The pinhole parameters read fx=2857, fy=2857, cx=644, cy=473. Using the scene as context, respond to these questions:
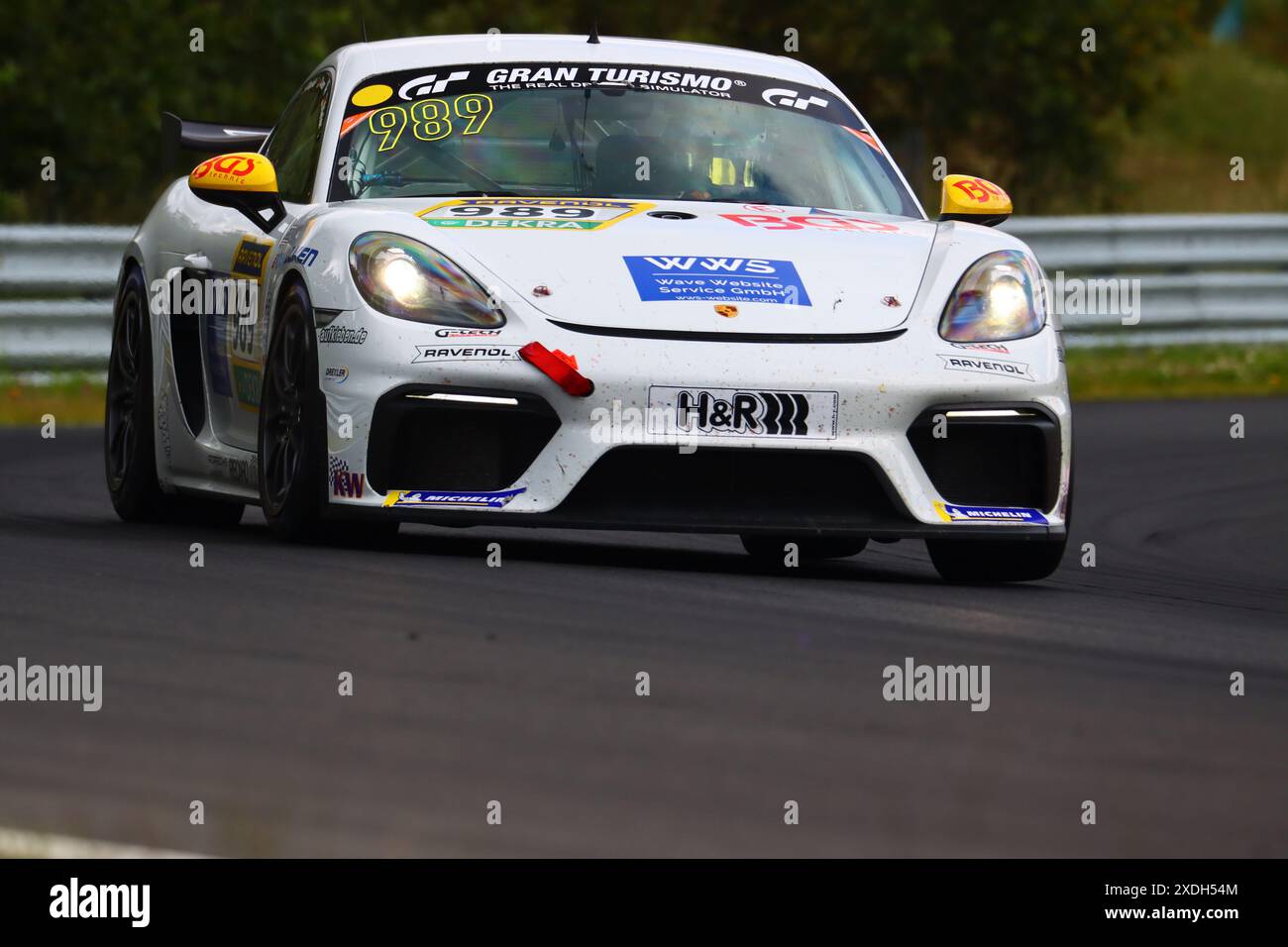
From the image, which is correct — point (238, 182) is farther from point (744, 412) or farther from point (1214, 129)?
point (1214, 129)

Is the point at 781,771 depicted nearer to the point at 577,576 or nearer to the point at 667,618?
the point at 667,618

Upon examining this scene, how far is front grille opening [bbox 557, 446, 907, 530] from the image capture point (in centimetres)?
708

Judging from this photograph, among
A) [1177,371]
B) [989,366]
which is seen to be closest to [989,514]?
[989,366]

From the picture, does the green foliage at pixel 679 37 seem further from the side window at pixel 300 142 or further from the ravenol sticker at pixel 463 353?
the ravenol sticker at pixel 463 353

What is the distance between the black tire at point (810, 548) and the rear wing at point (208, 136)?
2.20 m

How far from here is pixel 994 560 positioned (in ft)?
25.6

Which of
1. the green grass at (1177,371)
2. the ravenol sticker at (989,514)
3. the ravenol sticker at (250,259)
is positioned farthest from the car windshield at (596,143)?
the green grass at (1177,371)

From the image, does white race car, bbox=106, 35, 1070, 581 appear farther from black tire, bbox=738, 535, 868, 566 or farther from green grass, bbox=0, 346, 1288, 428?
green grass, bbox=0, 346, 1288, 428

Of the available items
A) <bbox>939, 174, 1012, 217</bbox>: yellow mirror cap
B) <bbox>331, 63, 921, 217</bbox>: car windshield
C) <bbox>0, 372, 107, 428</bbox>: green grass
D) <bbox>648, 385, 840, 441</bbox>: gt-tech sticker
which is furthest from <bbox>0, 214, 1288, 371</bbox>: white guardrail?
<bbox>648, 385, 840, 441</bbox>: gt-tech sticker

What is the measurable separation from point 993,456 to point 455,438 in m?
1.41

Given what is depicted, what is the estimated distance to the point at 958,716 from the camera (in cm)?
532

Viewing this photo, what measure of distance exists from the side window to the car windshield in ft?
0.54

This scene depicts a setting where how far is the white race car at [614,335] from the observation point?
708 cm
